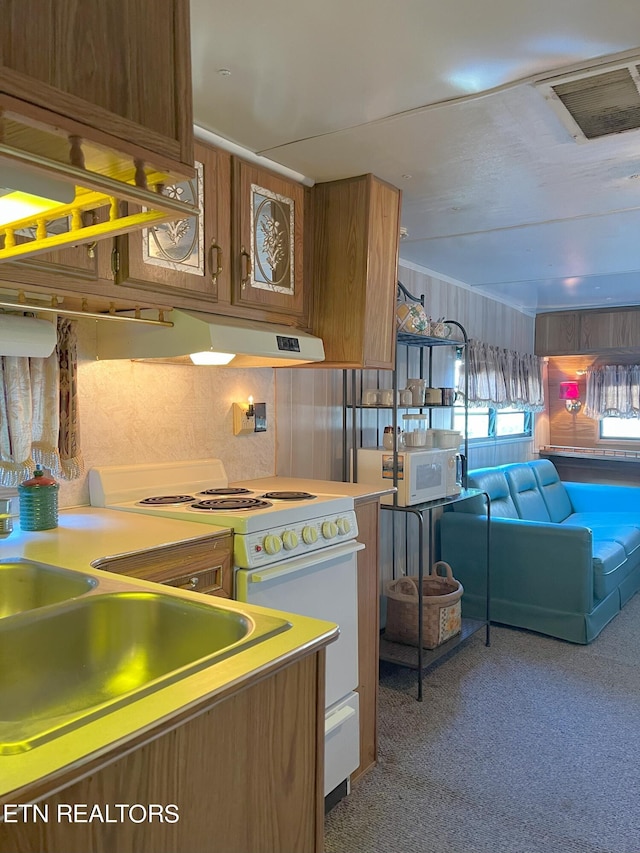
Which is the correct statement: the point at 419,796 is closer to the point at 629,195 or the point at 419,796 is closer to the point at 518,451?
the point at 629,195

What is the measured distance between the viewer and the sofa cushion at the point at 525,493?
4.93m

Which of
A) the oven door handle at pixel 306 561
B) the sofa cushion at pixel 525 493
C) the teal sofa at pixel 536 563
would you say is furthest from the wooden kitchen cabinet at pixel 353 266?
the sofa cushion at pixel 525 493

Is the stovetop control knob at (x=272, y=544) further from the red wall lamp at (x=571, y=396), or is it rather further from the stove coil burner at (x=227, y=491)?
the red wall lamp at (x=571, y=396)

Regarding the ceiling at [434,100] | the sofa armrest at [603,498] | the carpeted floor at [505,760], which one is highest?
A: the ceiling at [434,100]

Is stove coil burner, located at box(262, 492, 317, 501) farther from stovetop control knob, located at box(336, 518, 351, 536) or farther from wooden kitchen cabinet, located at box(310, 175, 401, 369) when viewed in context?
wooden kitchen cabinet, located at box(310, 175, 401, 369)

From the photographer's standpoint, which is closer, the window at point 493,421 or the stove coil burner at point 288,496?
the stove coil burner at point 288,496

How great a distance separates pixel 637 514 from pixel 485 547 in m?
1.99

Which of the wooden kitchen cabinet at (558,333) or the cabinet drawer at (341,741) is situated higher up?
the wooden kitchen cabinet at (558,333)

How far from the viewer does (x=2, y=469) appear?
2061mm

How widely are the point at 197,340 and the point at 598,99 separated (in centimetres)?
140

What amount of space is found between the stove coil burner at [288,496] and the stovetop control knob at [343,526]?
14 cm

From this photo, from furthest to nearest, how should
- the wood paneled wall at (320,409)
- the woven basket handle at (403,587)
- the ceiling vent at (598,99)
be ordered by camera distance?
the woven basket handle at (403,587) → the wood paneled wall at (320,409) → the ceiling vent at (598,99)

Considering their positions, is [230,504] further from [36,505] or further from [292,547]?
[36,505]

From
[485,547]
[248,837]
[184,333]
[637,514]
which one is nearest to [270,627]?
[248,837]
